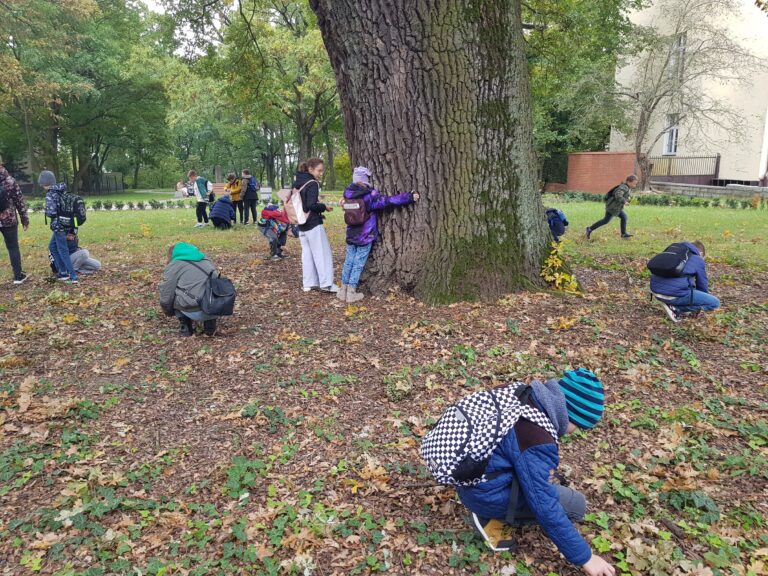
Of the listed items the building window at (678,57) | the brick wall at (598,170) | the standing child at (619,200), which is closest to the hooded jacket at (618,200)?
the standing child at (619,200)

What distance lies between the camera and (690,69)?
22406mm

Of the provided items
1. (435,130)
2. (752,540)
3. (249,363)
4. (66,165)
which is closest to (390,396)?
(249,363)

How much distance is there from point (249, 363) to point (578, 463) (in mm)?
2909

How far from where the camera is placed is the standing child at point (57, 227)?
7559 millimetres

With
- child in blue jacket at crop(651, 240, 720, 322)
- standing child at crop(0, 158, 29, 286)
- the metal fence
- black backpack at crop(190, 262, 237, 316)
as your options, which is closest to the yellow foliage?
child in blue jacket at crop(651, 240, 720, 322)

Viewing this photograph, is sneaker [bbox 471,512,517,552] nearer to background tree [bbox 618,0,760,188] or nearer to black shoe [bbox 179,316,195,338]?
black shoe [bbox 179,316,195,338]

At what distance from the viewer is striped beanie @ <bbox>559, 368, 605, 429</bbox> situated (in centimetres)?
253

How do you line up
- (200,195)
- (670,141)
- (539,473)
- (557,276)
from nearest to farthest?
(539,473)
(557,276)
(200,195)
(670,141)

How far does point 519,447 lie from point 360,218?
3.86 metres

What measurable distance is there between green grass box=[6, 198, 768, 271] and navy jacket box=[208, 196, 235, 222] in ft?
1.30

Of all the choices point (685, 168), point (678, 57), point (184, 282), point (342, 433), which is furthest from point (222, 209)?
point (685, 168)

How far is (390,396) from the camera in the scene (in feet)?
14.3

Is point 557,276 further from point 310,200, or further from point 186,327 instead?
point 186,327

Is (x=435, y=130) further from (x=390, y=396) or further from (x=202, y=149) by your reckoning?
(x=202, y=149)
